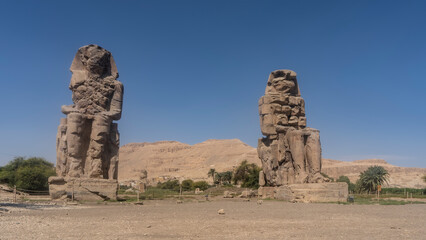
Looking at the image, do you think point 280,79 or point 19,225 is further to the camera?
point 280,79

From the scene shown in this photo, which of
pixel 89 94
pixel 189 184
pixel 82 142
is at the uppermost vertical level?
pixel 89 94

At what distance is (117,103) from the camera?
1450 cm

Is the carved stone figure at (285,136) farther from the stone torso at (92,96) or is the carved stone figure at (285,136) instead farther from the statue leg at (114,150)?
the stone torso at (92,96)

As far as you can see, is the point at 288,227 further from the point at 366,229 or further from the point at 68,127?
the point at 68,127

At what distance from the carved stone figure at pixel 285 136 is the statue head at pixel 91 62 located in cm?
742

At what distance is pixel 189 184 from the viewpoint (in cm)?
4212

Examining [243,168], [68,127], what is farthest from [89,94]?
[243,168]

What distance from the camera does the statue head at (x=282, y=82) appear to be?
1655cm

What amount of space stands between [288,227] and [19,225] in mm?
4568

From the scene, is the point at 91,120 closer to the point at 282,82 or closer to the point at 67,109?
the point at 67,109

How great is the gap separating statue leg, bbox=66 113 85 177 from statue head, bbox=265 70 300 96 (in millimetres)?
8907

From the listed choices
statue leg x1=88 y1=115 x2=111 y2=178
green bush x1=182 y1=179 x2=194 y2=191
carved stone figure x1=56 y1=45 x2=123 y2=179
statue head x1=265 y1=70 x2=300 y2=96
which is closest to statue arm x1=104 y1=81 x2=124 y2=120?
carved stone figure x1=56 y1=45 x2=123 y2=179

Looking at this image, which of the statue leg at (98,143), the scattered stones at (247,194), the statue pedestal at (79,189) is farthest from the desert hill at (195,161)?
the statue pedestal at (79,189)

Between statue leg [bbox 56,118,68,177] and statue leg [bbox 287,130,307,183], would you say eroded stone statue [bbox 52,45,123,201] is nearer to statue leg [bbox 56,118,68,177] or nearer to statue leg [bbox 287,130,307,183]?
statue leg [bbox 56,118,68,177]
